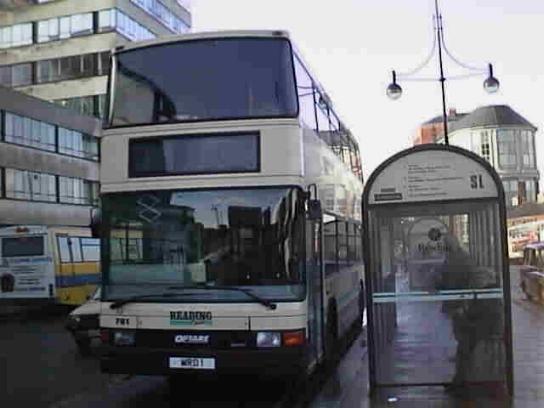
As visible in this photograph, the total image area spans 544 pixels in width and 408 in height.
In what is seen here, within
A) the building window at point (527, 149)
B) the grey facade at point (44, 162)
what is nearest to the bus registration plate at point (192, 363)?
the grey facade at point (44, 162)

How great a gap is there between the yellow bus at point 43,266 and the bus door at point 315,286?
1771cm

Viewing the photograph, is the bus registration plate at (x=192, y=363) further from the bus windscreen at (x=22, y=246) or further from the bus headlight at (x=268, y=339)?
the bus windscreen at (x=22, y=246)

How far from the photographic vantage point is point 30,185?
47.5m

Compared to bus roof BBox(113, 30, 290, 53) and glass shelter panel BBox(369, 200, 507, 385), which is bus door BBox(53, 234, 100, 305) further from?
glass shelter panel BBox(369, 200, 507, 385)

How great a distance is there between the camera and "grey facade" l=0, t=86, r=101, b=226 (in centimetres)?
4525

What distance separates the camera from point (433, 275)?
9875 mm

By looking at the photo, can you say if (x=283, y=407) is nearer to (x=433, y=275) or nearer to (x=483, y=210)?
(x=433, y=275)

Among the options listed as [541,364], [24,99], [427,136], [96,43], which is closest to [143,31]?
[96,43]

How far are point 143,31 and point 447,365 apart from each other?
56.8m

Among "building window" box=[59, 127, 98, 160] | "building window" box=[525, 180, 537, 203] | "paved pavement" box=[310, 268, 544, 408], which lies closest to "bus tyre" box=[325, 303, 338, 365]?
"paved pavement" box=[310, 268, 544, 408]

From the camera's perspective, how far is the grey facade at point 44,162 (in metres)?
45.2

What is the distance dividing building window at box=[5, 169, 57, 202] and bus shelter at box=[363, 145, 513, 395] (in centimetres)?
3846

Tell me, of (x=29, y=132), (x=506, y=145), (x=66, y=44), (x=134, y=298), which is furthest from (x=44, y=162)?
(x=506, y=145)

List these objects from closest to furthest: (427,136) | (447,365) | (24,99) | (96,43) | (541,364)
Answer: (447,365), (541,364), (24,99), (96,43), (427,136)
